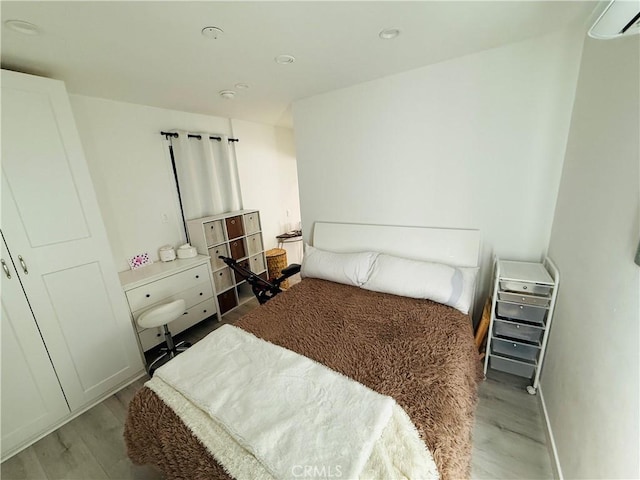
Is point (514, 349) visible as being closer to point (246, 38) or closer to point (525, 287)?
point (525, 287)

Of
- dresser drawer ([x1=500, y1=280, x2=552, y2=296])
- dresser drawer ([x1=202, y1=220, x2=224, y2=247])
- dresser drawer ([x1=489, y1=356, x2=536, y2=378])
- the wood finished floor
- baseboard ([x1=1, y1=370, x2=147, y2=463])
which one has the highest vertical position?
dresser drawer ([x1=202, y1=220, x2=224, y2=247])

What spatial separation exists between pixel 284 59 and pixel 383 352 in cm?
196

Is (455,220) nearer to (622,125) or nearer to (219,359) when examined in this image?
(622,125)

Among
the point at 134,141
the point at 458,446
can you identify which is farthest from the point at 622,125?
the point at 134,141

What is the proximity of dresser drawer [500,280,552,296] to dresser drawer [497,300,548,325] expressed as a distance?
0.10m

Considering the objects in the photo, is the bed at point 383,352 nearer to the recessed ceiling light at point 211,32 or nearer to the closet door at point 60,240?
the closet door at point 60,240

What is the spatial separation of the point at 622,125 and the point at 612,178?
0.22m

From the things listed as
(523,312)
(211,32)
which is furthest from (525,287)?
(211,32)

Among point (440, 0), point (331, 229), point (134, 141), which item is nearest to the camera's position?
point (440, 0)

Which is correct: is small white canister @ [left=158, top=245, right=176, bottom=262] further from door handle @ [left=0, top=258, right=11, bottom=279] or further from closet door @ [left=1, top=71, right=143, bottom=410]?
A: door handle @ [left=0, top=258, right=11, bottom=279]

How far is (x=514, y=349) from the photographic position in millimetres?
1775

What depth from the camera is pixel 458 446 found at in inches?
38.5

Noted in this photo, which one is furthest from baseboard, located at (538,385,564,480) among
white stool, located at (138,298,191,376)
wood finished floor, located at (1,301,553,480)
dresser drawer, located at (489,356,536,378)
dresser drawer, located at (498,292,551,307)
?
white stool, located at (138,298,191,376)

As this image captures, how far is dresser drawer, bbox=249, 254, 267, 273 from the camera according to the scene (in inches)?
129
